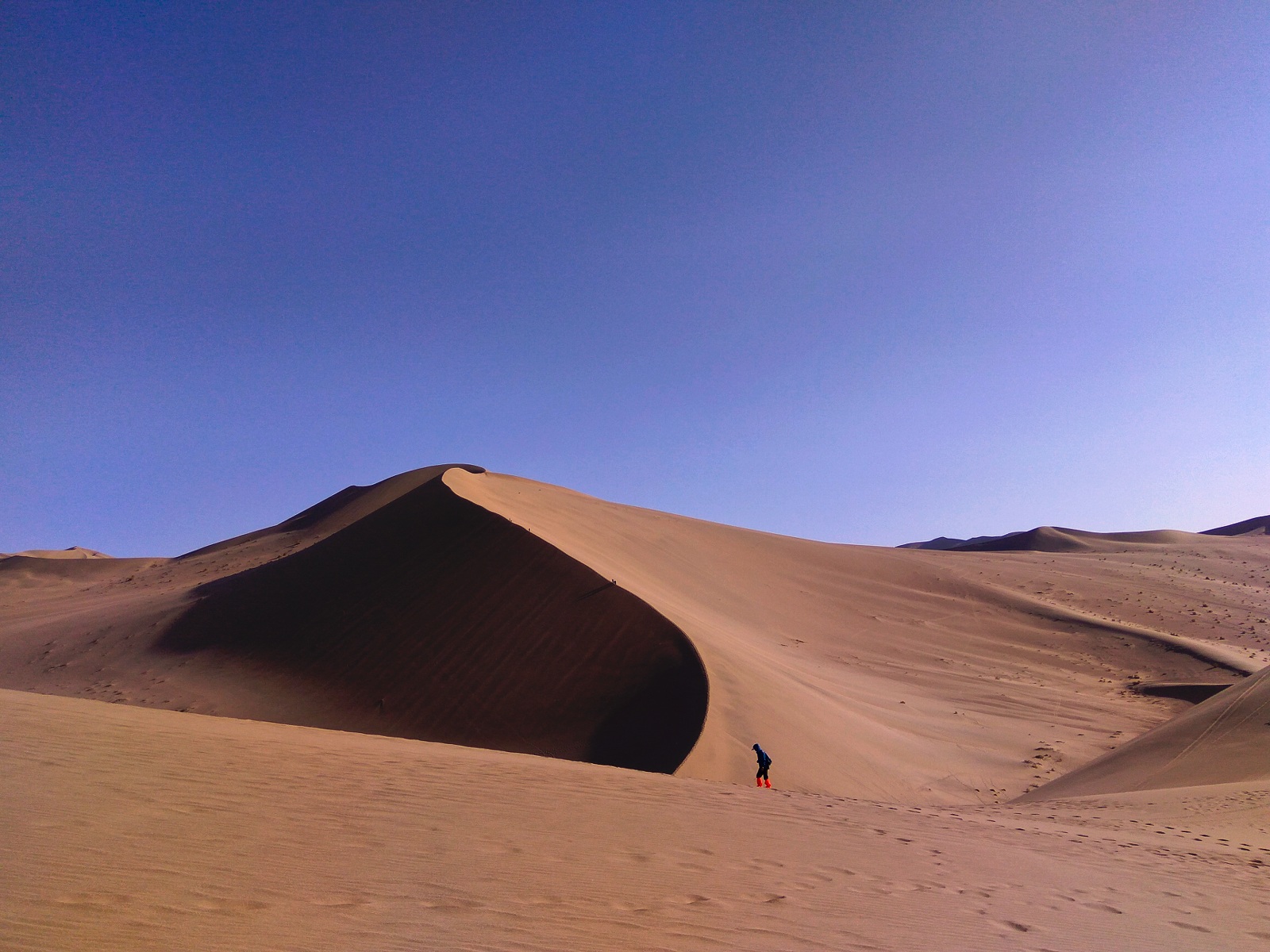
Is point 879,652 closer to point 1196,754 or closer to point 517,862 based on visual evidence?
point 1196,754

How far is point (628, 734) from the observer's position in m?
13.0

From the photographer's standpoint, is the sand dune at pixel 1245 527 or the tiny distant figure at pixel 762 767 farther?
the sand dune at pixel 1245 527

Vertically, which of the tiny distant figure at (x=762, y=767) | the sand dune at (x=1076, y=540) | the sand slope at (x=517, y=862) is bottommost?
the tiny distant figure at (x=762, y=767)

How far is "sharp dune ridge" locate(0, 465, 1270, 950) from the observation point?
4539 millimetres

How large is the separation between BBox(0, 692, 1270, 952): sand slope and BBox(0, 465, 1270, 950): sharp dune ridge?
0.03 meters

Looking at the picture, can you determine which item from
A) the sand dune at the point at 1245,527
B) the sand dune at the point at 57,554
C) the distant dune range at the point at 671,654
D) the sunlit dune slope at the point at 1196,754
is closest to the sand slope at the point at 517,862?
the sunlit dune slope at the point at 1196,754

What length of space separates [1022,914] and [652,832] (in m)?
2.55

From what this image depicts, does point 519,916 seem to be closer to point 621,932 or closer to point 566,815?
point 621,932

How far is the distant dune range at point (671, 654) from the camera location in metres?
13.2

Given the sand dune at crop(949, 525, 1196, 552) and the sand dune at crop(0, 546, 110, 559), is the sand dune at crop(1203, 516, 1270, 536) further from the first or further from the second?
the sand dune at crop(0, 546, 110, 559)

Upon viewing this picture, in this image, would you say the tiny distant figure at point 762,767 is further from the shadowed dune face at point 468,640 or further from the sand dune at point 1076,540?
the sand dune at point 1076,540

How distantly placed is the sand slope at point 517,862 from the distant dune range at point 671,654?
14.2ft

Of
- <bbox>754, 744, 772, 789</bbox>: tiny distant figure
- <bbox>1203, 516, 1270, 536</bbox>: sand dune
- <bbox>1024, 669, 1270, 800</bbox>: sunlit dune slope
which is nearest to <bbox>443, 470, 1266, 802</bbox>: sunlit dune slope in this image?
<bbox>754, 744, 772, 789</bbox>: tiny distant figure

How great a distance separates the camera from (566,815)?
6.61 metres
